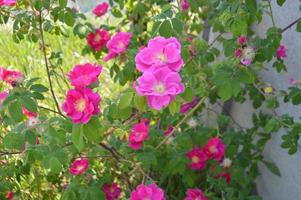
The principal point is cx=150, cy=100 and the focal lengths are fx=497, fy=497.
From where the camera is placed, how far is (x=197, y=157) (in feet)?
6.66

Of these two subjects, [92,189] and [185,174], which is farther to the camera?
[185,174]

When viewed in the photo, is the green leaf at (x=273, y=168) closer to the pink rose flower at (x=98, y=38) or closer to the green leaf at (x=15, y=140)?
the pink rose flower at (x=98, y=38)

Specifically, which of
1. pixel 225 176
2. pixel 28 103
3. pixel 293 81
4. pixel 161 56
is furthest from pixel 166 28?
pixel 225 176

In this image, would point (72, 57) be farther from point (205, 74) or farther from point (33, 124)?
point (33, 124)

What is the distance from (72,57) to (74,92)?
2521 millimetres

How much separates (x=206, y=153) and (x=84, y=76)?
917mm

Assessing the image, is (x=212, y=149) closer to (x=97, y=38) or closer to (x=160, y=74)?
(x=97, y=38)

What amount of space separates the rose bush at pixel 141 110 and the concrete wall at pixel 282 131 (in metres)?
0.06

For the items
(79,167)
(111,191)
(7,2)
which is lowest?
(111,191)

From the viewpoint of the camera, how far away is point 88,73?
1277 millimetres

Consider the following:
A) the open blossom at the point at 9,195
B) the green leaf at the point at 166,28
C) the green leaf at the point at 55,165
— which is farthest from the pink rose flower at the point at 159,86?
the open blossom at the point at 9,195

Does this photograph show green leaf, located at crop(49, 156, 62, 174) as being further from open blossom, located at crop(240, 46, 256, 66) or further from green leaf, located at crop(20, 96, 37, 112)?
open blossom, located at crop(240, 46, 256, 66)

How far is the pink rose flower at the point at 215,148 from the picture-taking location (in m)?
2.02

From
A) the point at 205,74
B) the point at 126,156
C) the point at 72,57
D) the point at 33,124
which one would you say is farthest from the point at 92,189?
the point at 72,57
